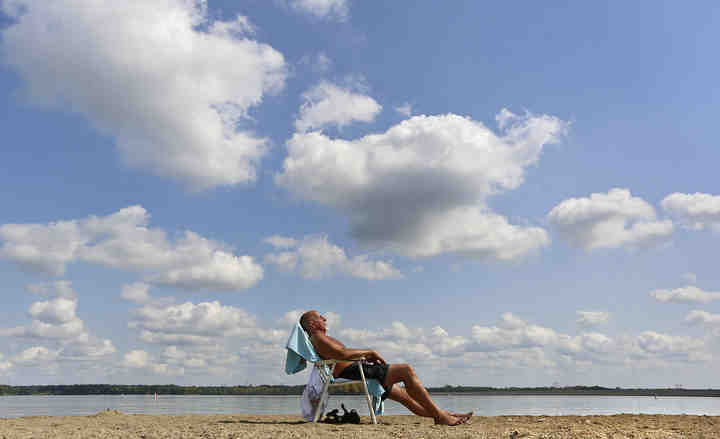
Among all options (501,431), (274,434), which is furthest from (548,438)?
(274,434)

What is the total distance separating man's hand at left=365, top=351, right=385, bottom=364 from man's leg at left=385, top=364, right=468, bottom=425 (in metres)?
0.19

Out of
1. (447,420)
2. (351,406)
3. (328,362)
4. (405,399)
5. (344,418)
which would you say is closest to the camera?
(447,420)

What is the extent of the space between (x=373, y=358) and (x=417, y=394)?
0.83 m

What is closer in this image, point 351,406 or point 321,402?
→ point 321,402

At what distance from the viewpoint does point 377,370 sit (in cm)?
861

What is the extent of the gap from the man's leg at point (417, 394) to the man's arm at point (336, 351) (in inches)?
10.6

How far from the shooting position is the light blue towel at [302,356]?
865 cm

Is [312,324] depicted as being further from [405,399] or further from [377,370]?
[405,399]

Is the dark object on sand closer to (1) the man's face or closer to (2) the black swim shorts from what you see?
(2) the black swim shorts

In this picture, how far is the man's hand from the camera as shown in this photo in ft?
27.9

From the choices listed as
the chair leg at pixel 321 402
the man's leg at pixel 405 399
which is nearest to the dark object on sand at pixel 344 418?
the chair leg at pixel 321 402

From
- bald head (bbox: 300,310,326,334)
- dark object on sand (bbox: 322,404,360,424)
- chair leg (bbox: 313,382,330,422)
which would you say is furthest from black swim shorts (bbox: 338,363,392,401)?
bald head (bbox: 300,310,326,334)

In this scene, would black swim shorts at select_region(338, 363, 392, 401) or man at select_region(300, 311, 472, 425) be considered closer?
man at select_region(300, 311, 472, 425)

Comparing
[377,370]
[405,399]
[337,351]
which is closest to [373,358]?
[377,370]
